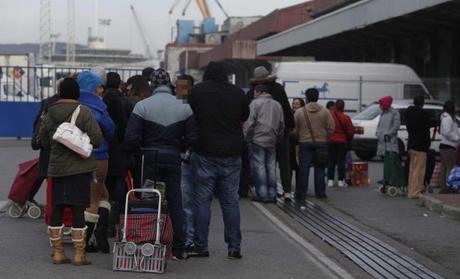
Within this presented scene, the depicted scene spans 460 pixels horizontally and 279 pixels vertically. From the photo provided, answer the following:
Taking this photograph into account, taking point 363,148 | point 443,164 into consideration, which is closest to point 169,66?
point 363,148

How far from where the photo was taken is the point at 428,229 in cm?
1293

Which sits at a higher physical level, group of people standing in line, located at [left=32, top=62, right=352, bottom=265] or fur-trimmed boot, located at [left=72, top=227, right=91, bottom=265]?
group of people standing in line, located at [left=32, top=62, right=352, bottom=265]

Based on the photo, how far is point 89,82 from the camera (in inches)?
399

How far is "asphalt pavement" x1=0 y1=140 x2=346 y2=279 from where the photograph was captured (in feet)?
29.9

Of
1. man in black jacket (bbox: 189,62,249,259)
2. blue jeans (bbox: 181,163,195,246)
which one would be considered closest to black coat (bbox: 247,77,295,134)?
blue jeans (bbox: 181,163,195,246)

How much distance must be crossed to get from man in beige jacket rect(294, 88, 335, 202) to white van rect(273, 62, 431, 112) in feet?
42.2

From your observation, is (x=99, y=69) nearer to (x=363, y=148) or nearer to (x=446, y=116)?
(x=446, y=116)

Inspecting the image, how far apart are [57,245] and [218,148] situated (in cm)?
184

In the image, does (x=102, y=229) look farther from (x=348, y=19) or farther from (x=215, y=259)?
(x=348, y=19)

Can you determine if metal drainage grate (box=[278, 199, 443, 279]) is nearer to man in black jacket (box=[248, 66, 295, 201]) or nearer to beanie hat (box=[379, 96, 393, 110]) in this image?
man in black jacket (box=[248, 66, 295, 201])

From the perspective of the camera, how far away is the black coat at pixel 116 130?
10.6 meters

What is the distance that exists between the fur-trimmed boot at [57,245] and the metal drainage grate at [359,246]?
3.01 metres

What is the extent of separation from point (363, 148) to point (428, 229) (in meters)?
12.9

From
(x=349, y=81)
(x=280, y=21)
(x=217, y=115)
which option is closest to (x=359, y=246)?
(x=217, y=115)
